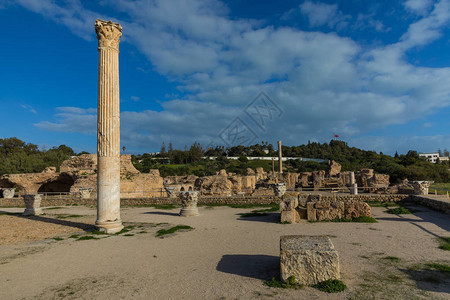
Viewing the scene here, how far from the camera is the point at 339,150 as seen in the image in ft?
306

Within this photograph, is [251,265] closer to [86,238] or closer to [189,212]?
[86,238]

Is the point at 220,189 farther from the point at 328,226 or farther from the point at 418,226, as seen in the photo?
the point at 418,226

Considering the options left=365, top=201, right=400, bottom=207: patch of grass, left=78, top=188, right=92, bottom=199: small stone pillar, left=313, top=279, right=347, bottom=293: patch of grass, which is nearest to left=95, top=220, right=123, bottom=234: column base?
left=313, top=279, right=347, bottom=293: patch of grass

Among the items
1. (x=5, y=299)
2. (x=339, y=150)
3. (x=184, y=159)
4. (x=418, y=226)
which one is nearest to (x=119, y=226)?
(x=5, y=299)

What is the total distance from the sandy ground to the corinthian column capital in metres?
7.33

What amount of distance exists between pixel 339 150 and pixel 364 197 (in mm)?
83803

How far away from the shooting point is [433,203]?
39.9 feet

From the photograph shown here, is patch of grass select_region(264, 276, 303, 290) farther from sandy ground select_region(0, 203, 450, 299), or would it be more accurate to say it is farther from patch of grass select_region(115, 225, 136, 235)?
patch of grass select_region(115, 225, 136, 235)

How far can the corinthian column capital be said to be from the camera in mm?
10344

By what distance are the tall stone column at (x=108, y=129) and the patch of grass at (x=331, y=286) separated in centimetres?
767

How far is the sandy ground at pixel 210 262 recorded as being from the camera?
14.0 feet

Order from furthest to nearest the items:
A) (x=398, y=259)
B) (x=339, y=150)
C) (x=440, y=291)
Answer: (x=339, y=150)
(x=398, y=259)
(x=440, y=291)

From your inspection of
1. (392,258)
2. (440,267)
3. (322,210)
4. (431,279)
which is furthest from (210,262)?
(322,210)

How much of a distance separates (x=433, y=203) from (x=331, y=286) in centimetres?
1126
